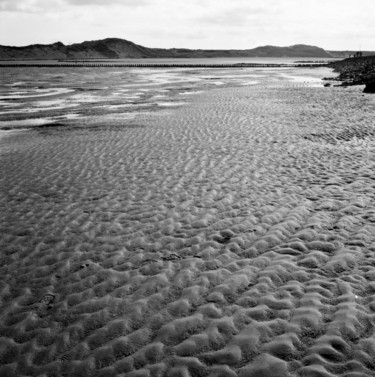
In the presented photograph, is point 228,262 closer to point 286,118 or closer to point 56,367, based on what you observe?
point 56,367

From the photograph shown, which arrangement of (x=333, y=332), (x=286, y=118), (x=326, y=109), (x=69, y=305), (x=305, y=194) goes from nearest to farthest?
(x=333, y=332) < (x=69, y=305) < (x=305, y=194) < (x=286, y=118) < (x=326, y=109)

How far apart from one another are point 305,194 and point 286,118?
51.7 ft

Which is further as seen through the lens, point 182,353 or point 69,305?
point 69,305

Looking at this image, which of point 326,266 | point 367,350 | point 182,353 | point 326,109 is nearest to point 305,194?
point 326,266

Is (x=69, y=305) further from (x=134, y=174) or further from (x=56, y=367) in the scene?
(x=134, y=174)

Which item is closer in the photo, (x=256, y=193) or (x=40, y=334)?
(x=40, y=334)

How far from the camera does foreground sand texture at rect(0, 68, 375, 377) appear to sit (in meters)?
6.32

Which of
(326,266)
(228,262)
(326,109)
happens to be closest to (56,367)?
(228,262)

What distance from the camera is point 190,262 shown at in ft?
30.4

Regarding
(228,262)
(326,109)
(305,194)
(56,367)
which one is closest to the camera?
(56,367)

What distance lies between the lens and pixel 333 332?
21.7 ft

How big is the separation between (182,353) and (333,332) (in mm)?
2643

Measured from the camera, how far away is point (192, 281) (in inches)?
333

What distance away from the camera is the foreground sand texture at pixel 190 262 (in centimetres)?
632
